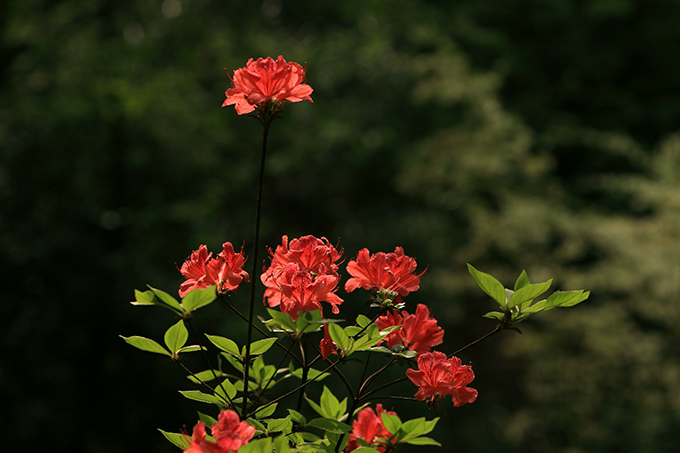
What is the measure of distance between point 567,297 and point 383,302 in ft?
0.64

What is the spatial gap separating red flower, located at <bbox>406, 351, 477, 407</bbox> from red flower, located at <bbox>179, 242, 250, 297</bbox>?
0.69ft

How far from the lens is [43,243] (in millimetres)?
2744

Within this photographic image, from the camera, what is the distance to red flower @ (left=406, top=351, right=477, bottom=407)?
61 centimetres

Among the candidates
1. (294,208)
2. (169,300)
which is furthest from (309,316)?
(294,208)

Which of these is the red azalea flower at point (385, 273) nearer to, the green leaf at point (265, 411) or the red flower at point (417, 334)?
the red flower at point (417, 334)

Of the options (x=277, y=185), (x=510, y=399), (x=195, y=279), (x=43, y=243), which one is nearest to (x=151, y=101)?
(x=43, y=243)

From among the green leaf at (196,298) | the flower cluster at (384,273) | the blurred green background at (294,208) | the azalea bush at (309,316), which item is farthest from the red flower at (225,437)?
the blurred green background at (294,208)

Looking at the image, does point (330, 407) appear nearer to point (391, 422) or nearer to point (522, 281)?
point (391, 422)

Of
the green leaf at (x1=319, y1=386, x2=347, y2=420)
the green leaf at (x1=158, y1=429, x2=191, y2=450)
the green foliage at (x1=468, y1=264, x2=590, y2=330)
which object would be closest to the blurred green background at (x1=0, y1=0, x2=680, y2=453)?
the green leaf at (x1=319, y1=386, x2=347, y2=420)

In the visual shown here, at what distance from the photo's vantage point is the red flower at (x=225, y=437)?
46 centimetres

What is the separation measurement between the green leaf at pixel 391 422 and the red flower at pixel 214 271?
22cm

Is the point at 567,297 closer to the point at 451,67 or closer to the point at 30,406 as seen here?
the point at 30,406

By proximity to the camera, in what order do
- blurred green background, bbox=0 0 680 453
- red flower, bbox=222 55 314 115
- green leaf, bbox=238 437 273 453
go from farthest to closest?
1. blurred green background, bbox=0 0 680 453
2. red flower, bbox=222 55 314 115
3. green leaf, bbox=238 437 273 453

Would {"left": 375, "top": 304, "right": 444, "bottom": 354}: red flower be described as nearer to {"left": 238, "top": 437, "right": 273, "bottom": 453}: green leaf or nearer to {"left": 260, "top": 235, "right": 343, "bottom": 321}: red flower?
{"left": 260, "top": 235, "right": 343, "bottom": 321}: red flower
